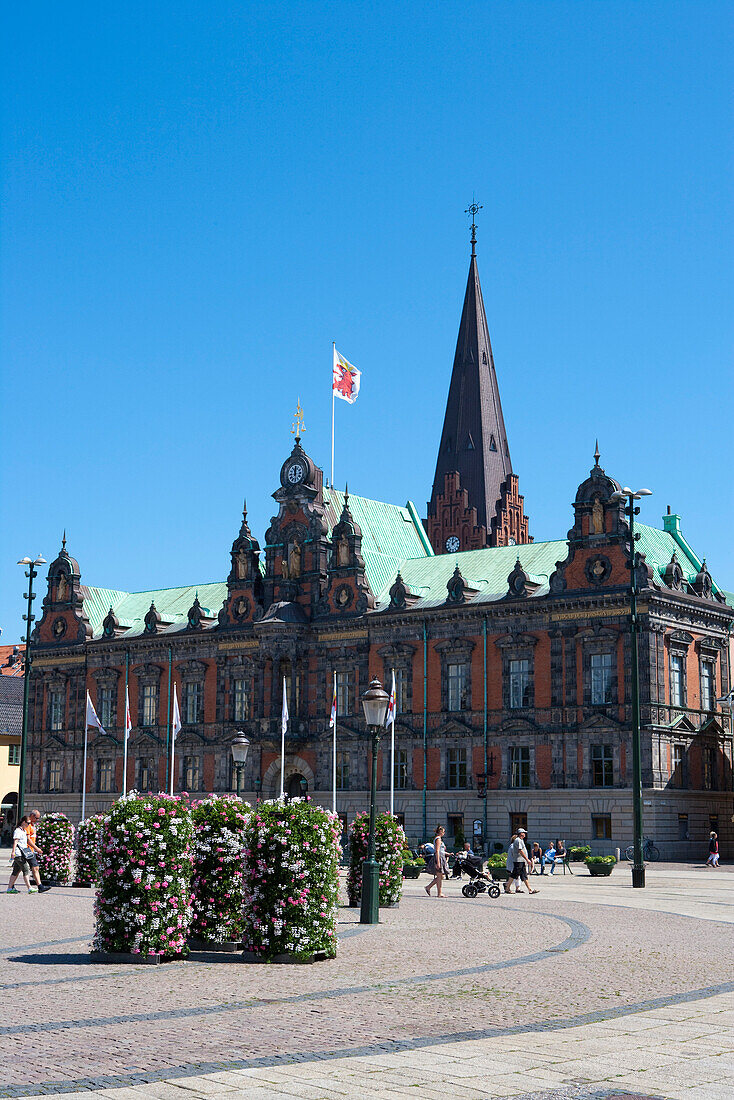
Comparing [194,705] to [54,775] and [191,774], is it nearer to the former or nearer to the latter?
[191,774]

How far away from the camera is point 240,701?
74875mm

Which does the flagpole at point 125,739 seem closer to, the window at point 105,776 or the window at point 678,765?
the window at point 105,776

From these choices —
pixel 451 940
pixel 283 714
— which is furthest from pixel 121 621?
pixel 451 940

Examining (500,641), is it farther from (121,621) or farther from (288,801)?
(288,801)

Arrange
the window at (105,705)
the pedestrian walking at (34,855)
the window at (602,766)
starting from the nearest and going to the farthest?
the pedestrian walking at (34,855) → the window at (602,766) → the window at (105,705)

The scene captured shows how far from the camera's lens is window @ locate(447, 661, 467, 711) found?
6669 cm

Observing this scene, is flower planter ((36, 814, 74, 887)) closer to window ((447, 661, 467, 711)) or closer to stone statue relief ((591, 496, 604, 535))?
window ((447, 661, 467, 711))

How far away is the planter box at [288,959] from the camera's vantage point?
19.5 metres

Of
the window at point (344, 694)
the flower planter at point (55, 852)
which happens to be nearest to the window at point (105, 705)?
the window at point (344, 694)

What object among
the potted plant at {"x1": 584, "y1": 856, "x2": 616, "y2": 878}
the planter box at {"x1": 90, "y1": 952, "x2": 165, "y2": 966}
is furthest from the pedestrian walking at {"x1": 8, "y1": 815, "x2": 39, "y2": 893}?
the potted plant at {"x1": 584, "y1": 856, "x2": 616, "y2": 878}

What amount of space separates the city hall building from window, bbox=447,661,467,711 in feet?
0.33

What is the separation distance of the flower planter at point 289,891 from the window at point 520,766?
4475 centimetres

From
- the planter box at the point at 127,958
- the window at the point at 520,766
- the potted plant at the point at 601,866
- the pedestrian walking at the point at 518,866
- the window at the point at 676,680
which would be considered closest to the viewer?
the planter box at the point at 127,958

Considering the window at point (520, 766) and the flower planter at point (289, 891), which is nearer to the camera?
the flower planter at point (289, 891)
